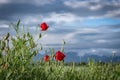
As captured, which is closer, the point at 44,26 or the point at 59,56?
the point at 59,56

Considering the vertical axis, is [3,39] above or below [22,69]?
above

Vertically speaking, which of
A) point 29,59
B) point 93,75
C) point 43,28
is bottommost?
point 93,75

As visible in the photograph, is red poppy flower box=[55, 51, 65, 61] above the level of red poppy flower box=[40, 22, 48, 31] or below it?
below

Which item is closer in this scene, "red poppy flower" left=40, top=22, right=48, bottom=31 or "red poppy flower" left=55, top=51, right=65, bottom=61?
"red poppy flower" left=55, top=51, right=65, bottom=61

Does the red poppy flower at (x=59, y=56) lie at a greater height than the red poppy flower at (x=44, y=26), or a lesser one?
lesser

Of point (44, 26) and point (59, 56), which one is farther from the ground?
point (44, 26)

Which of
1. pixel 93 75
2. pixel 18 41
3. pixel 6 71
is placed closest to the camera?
pixel 6 71

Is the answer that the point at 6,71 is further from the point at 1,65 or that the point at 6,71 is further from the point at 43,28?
the point at 43,28

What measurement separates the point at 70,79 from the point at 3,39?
191 centimetres

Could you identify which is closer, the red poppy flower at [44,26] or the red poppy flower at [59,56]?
the red poppy flower at [59,56]

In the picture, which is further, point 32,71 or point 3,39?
point 32,71

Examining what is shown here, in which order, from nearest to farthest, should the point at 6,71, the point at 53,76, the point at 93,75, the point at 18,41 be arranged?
1. the point at 6,71
2. the point at 18,41
3. the point at 53,76
4. the point at 93,75

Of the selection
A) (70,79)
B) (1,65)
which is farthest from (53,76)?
(1,65)

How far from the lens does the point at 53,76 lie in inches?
314
